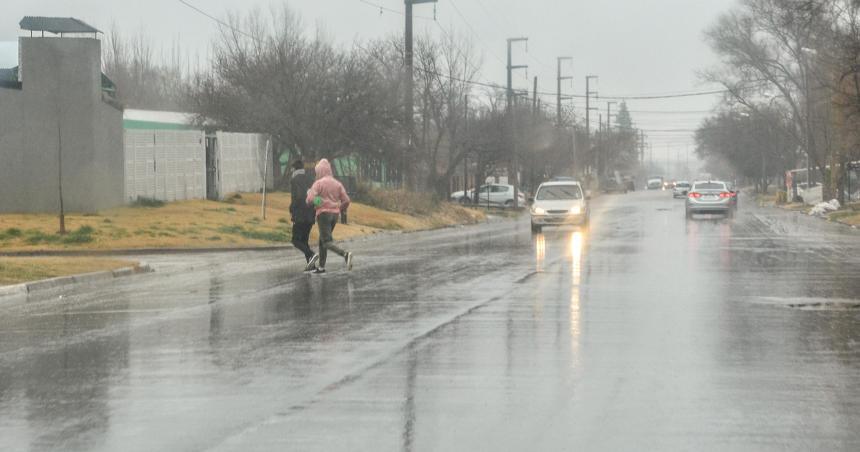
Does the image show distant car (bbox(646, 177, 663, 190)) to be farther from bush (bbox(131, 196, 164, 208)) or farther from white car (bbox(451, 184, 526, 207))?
bush (bbox(131, 196, 164, 208))

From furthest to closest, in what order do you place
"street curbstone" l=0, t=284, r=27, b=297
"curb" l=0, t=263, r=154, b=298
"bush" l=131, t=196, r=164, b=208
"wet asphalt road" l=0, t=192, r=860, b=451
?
"bush" l=131, t=196, r=164, b=208, "curb" l=0, t=263, r=154, b=298, "street curbstone" l=0, t=284, r=27, b=297, "wet asphalt road" l=0, t=192, r=860, b=451

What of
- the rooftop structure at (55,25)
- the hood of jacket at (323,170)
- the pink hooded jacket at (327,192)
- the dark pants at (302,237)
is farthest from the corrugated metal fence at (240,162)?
the pink hooded jacket at (327,192)

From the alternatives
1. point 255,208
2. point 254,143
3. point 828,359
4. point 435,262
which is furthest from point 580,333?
point 254,143

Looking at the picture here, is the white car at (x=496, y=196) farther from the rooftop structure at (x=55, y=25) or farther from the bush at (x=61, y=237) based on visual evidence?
the bush at (x=61, y=237)

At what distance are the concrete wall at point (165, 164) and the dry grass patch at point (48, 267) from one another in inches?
568

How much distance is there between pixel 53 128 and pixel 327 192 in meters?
15.8

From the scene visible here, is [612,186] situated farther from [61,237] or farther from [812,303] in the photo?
[812,303]

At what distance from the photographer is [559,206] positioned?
39719 millimetres

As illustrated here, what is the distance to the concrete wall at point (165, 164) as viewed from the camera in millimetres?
37969

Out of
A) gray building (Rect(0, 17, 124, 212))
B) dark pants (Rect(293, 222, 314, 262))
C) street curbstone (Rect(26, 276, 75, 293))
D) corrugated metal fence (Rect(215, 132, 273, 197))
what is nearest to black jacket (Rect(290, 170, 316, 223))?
dark pants (Rect(293, 222, 314, 262))

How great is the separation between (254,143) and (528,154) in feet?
130

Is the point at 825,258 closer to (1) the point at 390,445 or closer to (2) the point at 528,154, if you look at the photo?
(1) the point at 390,445

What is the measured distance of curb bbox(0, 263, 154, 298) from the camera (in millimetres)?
18303

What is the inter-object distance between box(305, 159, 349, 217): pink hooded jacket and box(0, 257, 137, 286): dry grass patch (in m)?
4.05
